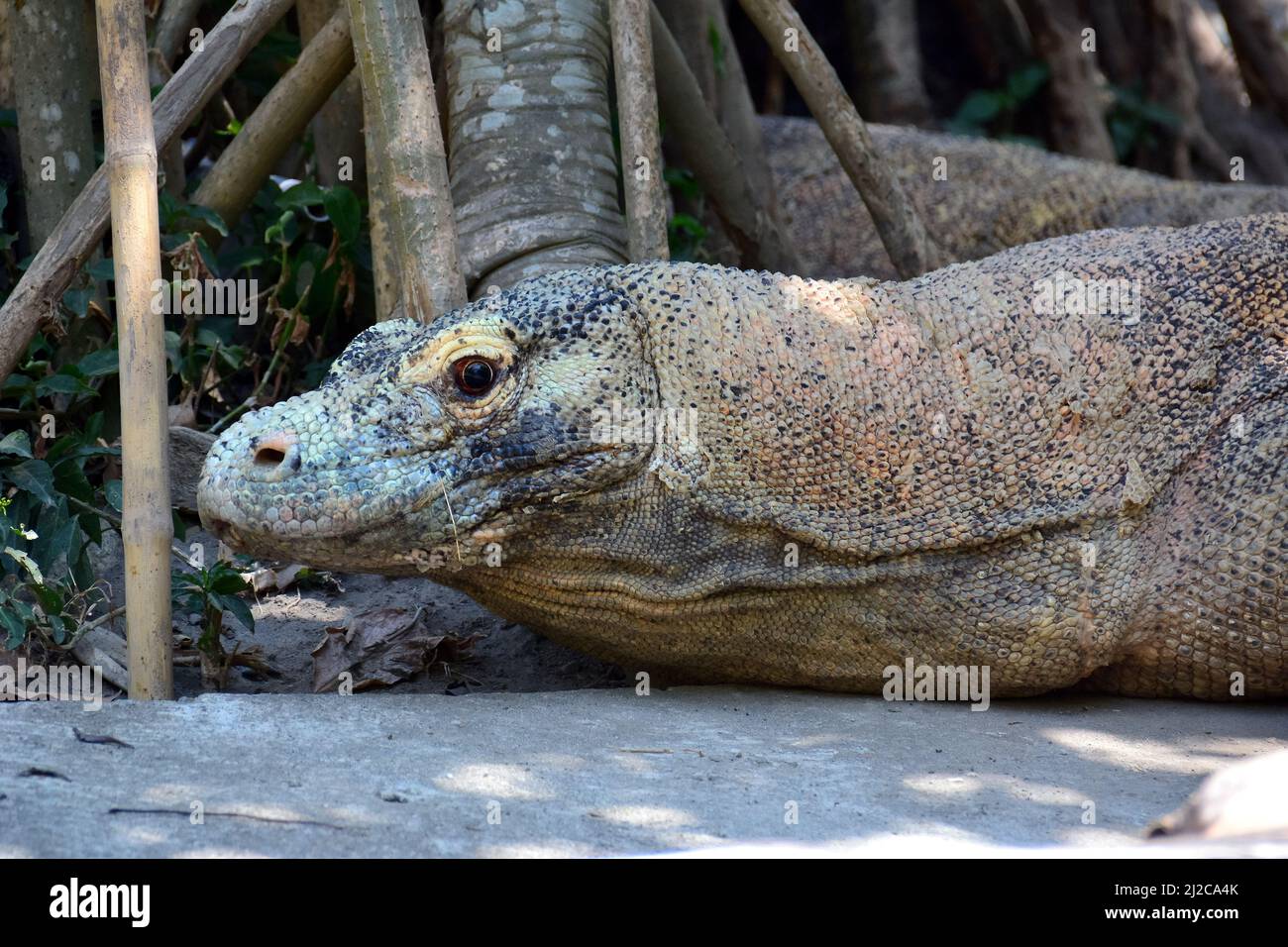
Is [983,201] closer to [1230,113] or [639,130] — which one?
[639,130]

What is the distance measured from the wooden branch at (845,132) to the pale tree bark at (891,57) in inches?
207

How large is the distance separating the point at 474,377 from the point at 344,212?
236cm

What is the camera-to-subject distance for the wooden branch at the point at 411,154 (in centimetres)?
482

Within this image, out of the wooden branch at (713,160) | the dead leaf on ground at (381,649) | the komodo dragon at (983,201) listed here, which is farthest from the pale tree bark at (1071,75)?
the dead leaf on ground at (381,649)

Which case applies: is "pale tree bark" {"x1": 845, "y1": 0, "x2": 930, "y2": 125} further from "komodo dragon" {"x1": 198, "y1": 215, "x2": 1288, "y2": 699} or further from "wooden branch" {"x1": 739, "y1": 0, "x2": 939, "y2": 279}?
"komodo dragon" {"x1": 198, "y1": 215, "x2": 1288, "y2": 699}

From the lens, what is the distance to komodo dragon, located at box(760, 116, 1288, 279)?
8.04 m

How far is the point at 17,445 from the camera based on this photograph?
4.61 metres

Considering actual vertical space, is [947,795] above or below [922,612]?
below

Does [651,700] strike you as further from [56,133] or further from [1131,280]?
[56,133]

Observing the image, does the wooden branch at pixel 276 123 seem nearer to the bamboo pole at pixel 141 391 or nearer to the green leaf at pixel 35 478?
the green leaf at pixel 35 478

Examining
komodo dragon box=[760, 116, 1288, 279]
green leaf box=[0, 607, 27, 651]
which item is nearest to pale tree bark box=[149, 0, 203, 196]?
green leaf box=[0, 607, 27, 651]

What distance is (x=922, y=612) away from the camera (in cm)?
416

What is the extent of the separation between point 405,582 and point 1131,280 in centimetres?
261
